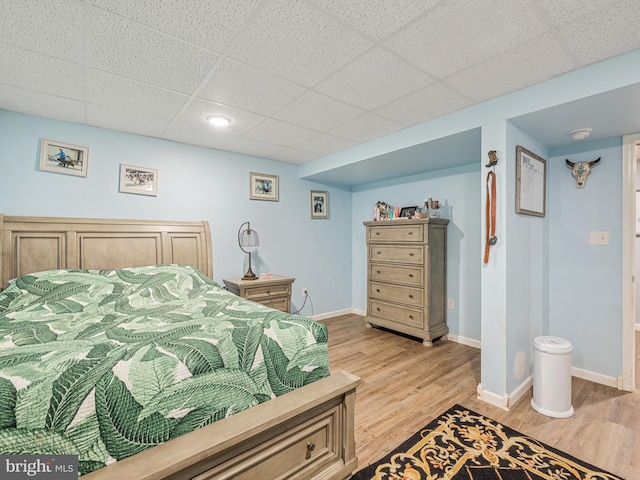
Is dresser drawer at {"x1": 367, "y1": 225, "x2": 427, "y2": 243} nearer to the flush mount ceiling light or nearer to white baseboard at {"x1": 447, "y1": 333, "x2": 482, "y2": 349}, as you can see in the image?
white baseboard at {"x1": 447, "y1": 333, "x2": 482, "y2": 349}

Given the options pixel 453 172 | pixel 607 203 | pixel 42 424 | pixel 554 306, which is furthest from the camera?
pixel 453 172

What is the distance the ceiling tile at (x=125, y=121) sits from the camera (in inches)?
94.9

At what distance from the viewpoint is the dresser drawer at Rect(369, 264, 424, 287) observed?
3.37 meters

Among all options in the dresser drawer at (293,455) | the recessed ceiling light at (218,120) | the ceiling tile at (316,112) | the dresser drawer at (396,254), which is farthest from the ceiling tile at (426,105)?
the dresser drawer at (293,455)

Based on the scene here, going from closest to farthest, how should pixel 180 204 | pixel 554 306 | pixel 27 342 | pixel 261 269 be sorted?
pixel 27 342, pixel 554 306, pixel 180 204, pixel 261 269

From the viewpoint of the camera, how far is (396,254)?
11.8ft

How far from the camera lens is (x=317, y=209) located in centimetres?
430

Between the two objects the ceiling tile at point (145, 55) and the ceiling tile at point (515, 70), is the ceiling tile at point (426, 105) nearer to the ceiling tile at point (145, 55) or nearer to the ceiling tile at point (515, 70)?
the ceiling tile at point (515, 70)

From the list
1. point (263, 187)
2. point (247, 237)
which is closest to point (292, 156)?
point (263, 187)

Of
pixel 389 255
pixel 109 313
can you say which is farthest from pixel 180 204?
pixel 389 255

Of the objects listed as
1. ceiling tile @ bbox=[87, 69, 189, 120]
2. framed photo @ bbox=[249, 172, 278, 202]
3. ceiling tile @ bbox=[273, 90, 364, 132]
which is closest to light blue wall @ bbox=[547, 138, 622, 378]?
ceiling tile @ bbox=[273, 90, 364, 132]

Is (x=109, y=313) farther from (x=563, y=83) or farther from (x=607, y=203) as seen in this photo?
(x=607, y=203)

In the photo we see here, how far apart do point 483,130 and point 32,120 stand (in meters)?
3.59

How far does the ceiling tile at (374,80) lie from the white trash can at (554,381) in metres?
2.02
